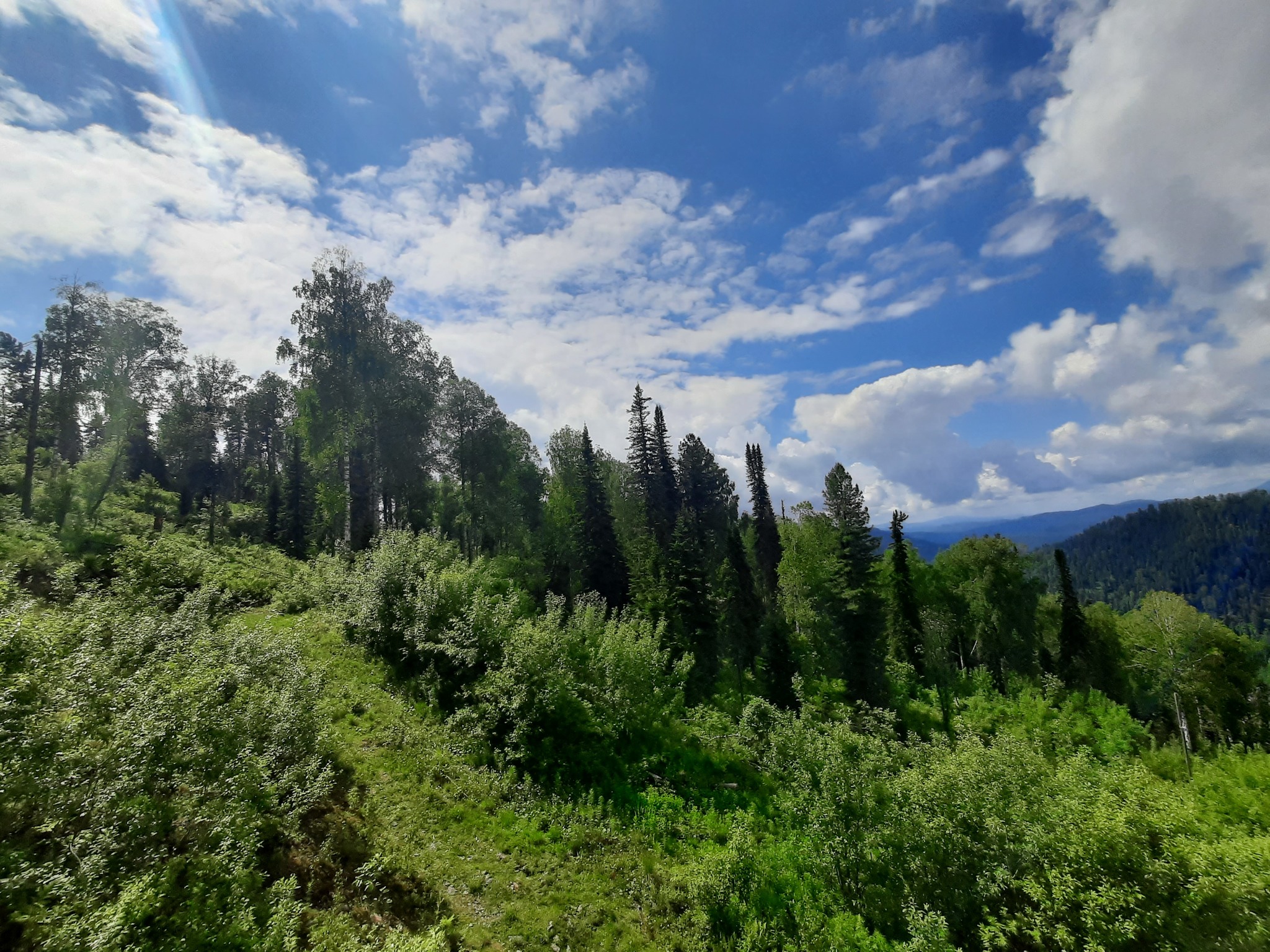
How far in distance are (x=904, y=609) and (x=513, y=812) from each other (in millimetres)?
35378

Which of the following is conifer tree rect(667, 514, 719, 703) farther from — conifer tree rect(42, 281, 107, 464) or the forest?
conifer tree rect(42, 281, 107, 464)

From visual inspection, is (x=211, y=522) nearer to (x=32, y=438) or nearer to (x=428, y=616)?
(x=32, y=438)

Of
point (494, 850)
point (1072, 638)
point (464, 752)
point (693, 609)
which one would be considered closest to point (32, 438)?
point (464, 752)

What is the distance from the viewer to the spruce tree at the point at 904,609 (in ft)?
121

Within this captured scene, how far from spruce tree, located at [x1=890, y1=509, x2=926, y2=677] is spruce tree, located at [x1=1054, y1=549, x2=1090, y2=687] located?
41.6ft

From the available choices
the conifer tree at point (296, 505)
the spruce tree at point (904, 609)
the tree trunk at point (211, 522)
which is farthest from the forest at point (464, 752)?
the conifer tree at point (296, 505)

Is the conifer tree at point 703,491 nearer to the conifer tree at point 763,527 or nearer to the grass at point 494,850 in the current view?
the conifer tree at point 763,527

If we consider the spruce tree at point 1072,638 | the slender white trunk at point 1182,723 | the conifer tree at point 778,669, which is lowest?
the slender white trunk at point 1182,723

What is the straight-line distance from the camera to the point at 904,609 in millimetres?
38188

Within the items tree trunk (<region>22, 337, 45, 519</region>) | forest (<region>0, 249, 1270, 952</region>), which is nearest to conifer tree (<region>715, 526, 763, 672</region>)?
forest (<region>0, 249, 1270, 952</region>)

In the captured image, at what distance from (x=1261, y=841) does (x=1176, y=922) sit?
1852 millimetres

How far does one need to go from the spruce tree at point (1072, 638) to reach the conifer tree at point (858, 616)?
20.8m

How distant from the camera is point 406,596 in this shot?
16.6 meters

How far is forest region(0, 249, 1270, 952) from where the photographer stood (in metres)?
5.91
